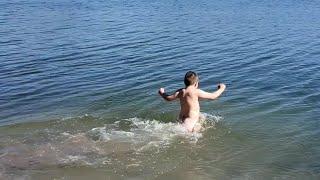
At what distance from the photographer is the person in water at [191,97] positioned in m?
10.9

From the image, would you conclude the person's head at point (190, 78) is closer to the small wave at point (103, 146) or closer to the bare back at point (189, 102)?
the bare back at point (189, 102)

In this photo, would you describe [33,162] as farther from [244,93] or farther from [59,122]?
[244,93]

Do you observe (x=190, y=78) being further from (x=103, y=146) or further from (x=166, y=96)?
(x=103, y=146)

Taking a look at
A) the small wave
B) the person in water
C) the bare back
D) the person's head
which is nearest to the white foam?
the small wave

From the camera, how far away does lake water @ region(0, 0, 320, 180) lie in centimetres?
948

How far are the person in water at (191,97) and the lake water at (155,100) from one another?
0.28 m

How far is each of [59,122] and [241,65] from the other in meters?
7.80

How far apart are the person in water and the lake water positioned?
0.93 feet

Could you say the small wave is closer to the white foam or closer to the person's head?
the white foam

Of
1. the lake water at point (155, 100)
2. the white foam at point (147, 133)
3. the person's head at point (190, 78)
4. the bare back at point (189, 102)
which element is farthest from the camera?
the bare back at point (189, 102)

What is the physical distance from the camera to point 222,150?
10.2 metres

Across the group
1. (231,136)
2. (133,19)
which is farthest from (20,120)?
(133,19)

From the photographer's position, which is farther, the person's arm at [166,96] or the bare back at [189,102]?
the bare back at [189,102]

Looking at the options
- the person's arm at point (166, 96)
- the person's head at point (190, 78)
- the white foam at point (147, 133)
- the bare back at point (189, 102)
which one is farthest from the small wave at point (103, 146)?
the person's head at point (190, 78)
